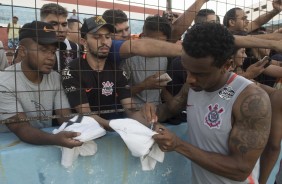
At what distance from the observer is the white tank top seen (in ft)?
5.11

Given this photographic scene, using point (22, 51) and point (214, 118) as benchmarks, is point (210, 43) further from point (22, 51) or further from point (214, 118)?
point (22, 51)

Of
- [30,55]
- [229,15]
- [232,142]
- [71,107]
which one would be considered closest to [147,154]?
[232,142]

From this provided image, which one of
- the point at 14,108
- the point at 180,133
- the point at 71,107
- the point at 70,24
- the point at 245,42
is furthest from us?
the point at 70,24

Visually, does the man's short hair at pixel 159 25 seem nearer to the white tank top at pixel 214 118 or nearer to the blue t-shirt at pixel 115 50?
the blue t-shirt at pixel 115 50

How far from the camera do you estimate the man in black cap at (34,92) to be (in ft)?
5.38

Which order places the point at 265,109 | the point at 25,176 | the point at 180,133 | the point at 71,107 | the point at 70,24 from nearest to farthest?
1. the point at 265,109
2. the point at 25,176
3. the point at 71,107
4. the point at 180,133
5. the point at 70,24

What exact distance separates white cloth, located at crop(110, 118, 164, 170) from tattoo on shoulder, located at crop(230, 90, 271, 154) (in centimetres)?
43

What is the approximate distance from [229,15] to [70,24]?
5.74 feet

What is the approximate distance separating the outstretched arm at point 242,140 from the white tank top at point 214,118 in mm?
48

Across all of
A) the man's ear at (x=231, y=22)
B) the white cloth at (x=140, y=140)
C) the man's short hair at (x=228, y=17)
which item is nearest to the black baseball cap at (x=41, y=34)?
the white cloth at (x=140, y=140)

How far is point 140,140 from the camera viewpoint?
1563 mm

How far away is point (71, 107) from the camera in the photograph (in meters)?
1.93

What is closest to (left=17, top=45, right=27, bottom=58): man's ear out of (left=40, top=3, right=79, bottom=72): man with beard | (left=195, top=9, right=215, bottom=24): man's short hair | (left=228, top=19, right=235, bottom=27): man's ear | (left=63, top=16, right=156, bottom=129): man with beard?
(left=63, top=16, right=156, bottom=129): man with beard

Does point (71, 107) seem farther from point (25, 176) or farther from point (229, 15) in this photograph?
point (229, 15)
